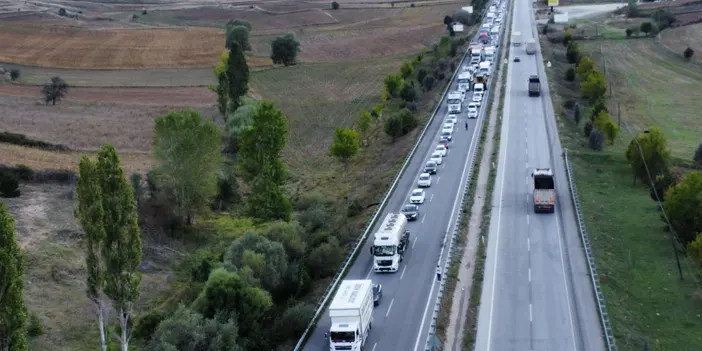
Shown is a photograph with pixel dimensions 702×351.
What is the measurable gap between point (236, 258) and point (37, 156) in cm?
3001

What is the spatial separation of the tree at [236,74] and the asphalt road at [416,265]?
19098 mm

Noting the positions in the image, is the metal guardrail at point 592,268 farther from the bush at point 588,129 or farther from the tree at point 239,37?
the tree at point 239,37

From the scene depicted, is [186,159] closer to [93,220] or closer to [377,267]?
[377,267]

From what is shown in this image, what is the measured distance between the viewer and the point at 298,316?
123 feet

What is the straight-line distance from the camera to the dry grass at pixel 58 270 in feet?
123

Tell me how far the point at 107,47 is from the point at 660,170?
95.7 meters

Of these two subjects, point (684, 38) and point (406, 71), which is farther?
point (684, 38)

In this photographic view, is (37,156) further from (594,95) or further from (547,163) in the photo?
(594,95)

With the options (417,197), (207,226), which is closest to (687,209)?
(417,197)

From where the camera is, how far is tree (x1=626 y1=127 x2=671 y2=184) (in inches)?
2371

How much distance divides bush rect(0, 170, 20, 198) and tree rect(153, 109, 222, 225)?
8.84 m

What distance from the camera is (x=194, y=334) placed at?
107 feet

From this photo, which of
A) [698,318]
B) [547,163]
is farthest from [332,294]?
[547,163]

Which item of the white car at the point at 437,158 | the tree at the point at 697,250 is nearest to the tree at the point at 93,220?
the tree at the point at 697,250
